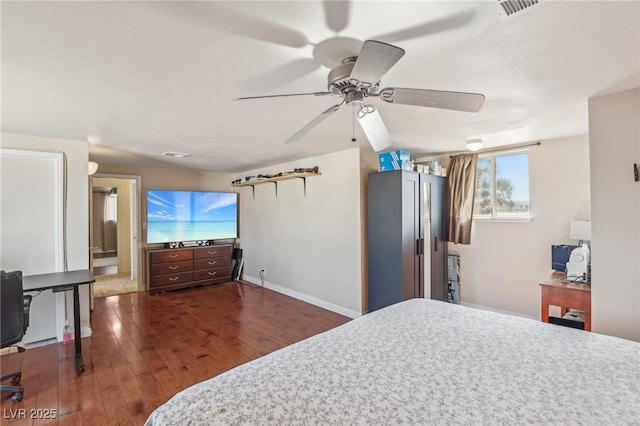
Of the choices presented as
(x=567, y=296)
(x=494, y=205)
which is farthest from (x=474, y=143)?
(x=567, y=296)

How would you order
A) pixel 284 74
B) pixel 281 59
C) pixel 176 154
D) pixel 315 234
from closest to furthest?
pixel 281 59, pixel 284 74, pixel 176 154, pixel 315 234

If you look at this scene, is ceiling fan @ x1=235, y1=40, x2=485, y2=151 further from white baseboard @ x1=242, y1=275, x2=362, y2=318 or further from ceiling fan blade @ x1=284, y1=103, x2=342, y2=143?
white baseboard @ x1=242, y1=275, x2=362, y2=318

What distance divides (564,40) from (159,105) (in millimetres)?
2506

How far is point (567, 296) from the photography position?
2521mm

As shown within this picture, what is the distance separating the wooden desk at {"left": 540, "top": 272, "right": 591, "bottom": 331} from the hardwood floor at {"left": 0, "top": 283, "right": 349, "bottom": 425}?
2.24 metres

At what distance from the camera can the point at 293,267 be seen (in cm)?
487

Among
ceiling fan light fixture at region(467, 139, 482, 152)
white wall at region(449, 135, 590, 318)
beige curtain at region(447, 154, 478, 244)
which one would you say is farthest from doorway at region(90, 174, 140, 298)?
white wall at region(449, 135, 590, 318)

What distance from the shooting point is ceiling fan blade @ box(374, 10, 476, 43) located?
1223 mm

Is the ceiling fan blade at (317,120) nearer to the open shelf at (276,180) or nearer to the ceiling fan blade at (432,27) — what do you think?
the ceiling fan blade at (432,27)

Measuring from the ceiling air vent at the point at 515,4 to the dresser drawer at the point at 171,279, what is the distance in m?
5.63

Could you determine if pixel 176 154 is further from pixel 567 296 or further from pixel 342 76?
pixel 567 296

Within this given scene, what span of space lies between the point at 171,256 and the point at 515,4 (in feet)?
18.3

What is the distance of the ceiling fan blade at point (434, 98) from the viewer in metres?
1.45

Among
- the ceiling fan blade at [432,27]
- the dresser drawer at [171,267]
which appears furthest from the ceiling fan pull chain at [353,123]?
the dresser drawer at [171,267]
